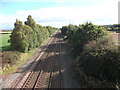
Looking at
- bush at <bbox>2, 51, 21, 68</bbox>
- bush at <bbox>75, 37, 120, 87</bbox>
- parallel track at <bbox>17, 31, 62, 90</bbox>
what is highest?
bush at <bbox>75, 37, 120, 87</bbox>

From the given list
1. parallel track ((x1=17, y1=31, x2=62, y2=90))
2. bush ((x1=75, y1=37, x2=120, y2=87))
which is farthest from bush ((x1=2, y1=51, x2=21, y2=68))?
bush ((x1=75, y1=37, x2=120, y2=87))

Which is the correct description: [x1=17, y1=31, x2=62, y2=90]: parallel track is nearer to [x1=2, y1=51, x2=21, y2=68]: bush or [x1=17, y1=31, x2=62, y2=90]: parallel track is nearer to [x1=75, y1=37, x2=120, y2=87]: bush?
[x1=75, y1=37, x2=120, y2=87]: bush

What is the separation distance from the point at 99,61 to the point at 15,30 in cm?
1980

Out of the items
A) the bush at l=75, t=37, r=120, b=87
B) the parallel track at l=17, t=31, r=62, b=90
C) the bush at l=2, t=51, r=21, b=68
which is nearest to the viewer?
the bush at l=75, t=37, r=120, b=87

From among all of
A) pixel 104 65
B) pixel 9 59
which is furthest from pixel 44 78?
pixel 9 59

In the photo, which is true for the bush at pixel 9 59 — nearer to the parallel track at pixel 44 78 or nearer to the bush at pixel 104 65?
the parallel track at pixel 44 78

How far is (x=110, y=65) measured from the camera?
1159 cm

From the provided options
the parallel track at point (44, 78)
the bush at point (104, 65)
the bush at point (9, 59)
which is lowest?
the parallel track at point (44, 78)

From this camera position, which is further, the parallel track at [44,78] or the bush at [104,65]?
the parallel track at [44,78]

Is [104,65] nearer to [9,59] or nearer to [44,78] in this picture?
[44,78]

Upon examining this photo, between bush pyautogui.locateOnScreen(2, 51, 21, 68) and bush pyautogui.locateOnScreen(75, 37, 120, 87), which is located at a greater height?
bush pyautogui.locateOnScreen(75, 37, 120, 87)

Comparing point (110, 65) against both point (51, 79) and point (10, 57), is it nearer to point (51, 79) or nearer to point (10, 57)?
point (51, 79)

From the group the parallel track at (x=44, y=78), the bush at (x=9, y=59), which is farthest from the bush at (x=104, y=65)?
the bush at (x=9, y=59)

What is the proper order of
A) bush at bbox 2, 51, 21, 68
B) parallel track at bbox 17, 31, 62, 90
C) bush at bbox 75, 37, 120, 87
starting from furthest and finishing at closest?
bush at bbox 2, 51, 21, 68, parallel track at bbox 17, 31, 62, 90, bush at bbox 75, 37, 120, 87
